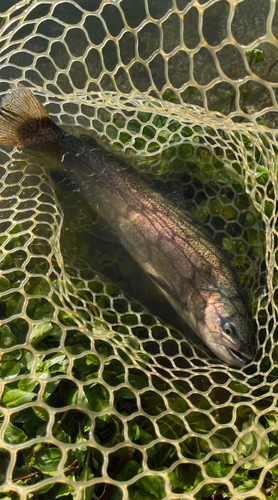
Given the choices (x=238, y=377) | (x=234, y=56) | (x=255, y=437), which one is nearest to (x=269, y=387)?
(x=238, y=377)

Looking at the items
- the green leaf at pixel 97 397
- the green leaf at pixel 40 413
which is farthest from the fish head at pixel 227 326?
the green leaf at pixel 40 413

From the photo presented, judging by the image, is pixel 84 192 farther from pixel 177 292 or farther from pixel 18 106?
pixel 177 292

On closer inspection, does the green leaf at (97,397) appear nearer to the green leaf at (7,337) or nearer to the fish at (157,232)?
the green leaf at (7,337)

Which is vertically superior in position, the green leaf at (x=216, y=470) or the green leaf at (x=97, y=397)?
the green leaf at (x=97, y=397)

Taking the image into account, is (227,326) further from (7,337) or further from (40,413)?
(7,337)

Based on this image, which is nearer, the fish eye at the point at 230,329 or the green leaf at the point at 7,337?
the green leaf at the point at 7,337

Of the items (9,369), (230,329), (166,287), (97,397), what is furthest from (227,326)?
(9,369)

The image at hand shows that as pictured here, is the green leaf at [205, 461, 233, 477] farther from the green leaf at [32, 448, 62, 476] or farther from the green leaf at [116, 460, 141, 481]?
the green leaf at [32, 448, 62, 476]

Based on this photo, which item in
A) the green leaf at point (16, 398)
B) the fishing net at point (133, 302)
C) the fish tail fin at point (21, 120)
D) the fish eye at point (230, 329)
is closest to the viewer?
the fishing net at point (133, 302)
